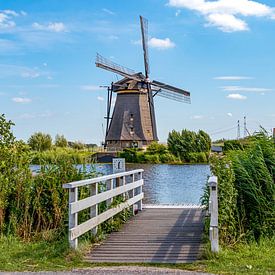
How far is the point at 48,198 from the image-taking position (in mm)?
8836

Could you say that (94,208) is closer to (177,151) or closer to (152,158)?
(152,158)

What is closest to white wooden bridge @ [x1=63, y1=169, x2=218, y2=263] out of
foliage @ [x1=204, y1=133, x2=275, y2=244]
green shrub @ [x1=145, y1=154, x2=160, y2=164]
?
foliage @ [x1=204, y1=133, x2=275, y2=244]

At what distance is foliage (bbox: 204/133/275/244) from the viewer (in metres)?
7.77

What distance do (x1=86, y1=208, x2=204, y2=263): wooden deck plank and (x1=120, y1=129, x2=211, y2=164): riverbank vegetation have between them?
141ft

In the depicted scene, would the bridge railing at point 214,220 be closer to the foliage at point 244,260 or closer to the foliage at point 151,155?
the foliage at point 244,260

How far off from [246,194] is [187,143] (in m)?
47.8

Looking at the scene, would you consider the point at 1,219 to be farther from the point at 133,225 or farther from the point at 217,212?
the point at 217,212

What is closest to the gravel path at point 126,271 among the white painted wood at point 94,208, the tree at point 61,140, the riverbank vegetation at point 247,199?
the riverbank vegetation at point 247,199

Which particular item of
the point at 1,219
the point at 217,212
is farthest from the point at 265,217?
the point at 1,219

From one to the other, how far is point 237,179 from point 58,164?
10.7ft

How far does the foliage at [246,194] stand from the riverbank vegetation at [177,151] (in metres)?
43.9

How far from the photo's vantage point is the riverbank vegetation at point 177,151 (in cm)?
5369

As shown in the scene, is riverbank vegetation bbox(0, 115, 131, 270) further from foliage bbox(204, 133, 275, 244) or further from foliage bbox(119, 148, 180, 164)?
foliage bbox(119, 148, 180, 164)

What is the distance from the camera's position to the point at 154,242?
25.6 ft
